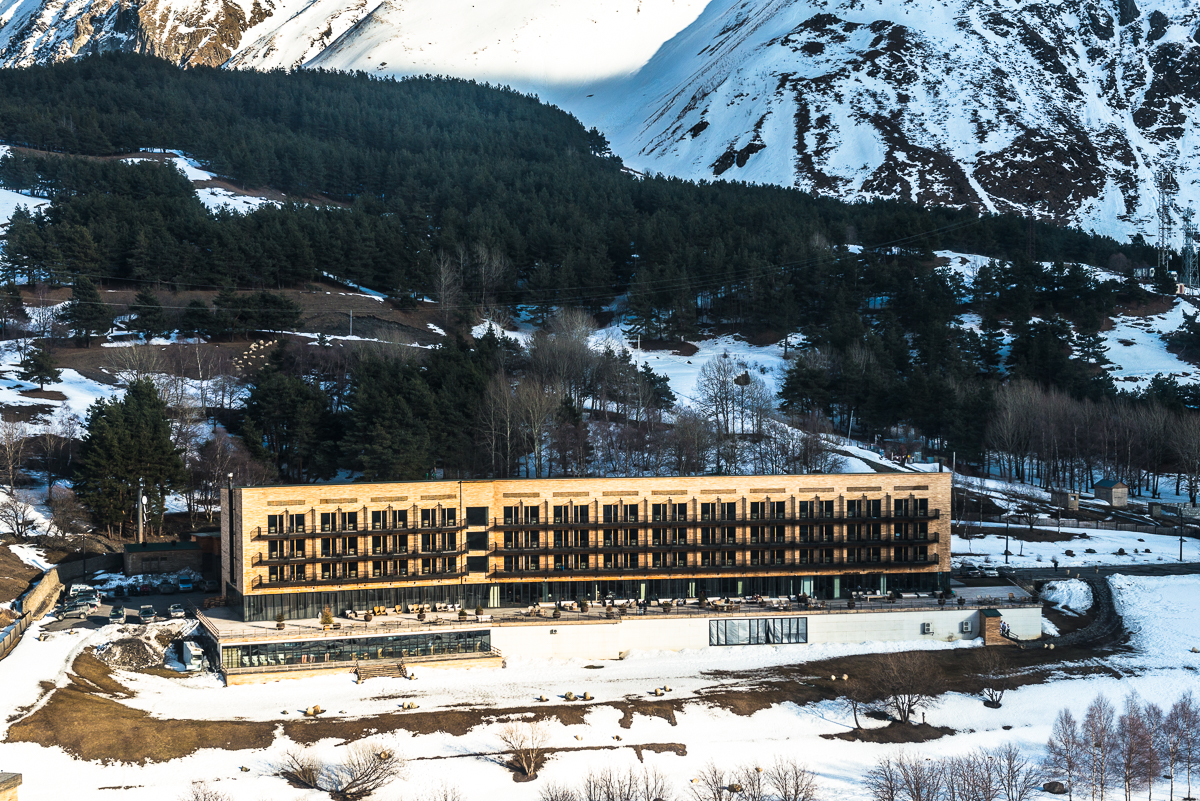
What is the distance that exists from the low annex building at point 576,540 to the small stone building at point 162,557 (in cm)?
498

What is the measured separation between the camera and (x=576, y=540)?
6431 centimetres

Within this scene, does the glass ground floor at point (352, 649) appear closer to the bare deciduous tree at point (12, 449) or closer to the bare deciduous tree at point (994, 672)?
the bare deciduous tree at point (994, 672)

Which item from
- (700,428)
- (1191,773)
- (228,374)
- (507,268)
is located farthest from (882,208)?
(1191,773)

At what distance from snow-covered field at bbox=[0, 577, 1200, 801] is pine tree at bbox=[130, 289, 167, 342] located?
49.2m

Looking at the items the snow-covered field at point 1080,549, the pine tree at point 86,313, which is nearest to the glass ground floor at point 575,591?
the snow-covered field at point 1080,549

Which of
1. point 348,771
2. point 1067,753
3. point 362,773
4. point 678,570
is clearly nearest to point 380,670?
point 348,771

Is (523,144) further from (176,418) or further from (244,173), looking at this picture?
(176,418)

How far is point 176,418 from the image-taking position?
8425cm

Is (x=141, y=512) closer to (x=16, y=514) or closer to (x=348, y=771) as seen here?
(x=16, y=514)

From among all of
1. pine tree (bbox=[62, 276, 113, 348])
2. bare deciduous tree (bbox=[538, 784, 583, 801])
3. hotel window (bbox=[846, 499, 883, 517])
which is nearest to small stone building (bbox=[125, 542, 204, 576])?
bare deciduous tree (bbox=[538, 784, 583, 801])

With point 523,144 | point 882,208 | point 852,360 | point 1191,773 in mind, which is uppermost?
point 523,144

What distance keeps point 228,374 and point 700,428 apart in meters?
40.8

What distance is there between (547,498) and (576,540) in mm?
2905

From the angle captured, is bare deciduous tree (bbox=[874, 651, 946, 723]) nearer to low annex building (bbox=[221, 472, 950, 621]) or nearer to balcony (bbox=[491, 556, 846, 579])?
balcony (bbox=[491, 556, 846, 579])
